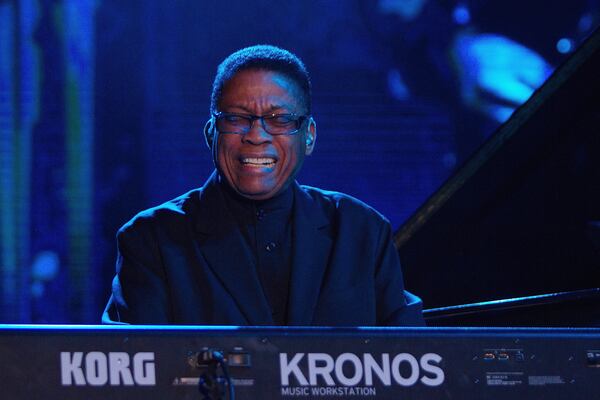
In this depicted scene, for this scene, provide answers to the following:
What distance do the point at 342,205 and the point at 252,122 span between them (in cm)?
35

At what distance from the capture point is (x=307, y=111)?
2.03 m

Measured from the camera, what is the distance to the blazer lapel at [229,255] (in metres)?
1.93

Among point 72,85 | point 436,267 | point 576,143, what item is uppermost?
point 72,85

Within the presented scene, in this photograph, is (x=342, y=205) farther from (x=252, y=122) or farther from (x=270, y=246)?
(x=252, y=122)

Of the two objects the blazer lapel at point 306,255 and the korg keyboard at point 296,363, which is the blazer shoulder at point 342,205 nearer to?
the blazer lapel at point 306,255

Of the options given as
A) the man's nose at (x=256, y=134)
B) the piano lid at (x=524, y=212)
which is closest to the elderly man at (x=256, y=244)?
the man's nose at (x=256, y=134)

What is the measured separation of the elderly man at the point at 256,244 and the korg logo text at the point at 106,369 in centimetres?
68

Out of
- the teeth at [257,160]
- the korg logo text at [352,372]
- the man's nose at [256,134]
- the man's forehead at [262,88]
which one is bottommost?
the korg logo text at [352,372]

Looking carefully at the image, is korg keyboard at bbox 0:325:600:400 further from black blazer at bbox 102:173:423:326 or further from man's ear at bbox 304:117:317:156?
man's ear at bbox 304:117:317:156

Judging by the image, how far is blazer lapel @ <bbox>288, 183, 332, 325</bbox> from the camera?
77.4 inches

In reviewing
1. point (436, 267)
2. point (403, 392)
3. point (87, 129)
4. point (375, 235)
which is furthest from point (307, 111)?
point (87, 129)

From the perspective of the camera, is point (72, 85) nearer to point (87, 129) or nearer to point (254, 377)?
point (87, 129)

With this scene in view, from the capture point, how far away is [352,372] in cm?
125

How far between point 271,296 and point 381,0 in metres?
Result: 1.54
